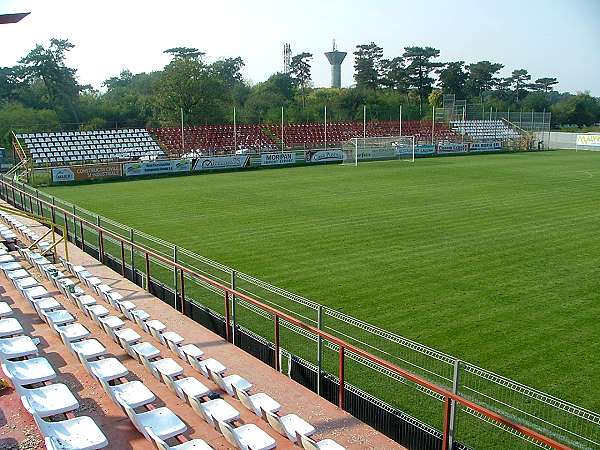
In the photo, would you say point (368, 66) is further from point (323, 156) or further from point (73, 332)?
point (73, 332)

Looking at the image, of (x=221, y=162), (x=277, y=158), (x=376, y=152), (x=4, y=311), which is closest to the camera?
(x=4, y=311)

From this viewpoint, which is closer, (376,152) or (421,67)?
(376,152)

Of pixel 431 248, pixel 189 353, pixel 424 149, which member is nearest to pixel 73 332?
pixel 189 353

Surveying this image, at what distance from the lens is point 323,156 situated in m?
48.1

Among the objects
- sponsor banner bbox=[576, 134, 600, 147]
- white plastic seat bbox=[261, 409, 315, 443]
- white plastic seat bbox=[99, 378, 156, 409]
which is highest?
sponsor banner bbox=[576, 134, 600, 147]

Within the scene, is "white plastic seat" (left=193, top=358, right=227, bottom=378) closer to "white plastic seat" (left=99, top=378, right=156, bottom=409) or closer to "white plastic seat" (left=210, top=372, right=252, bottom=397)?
"white plastic seat" (left=210, top=372, right=252, bottom=397)

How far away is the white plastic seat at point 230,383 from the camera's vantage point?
7.83 meters

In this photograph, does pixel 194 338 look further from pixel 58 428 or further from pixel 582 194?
pixel 582 194

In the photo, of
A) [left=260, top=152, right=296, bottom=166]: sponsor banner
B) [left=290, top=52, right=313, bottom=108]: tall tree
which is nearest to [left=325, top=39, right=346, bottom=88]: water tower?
[left=290, top=52, right=313, bottom=108]: tall tree

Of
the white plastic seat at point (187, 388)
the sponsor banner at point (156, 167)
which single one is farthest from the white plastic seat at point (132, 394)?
the sponsor banner at point (156, 167)

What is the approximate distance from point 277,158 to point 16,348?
37929mm

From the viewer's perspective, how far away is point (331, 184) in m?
33.0

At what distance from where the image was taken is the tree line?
64.5m

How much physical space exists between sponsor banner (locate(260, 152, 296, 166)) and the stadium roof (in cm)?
3578
